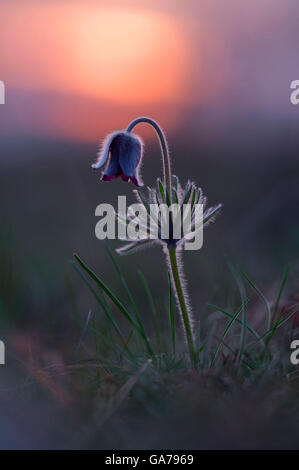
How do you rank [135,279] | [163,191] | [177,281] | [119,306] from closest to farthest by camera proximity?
[119,306], [177,281], [163,191], [135,279]

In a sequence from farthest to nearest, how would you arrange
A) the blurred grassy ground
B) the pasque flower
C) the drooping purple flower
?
1. the drooping purple flower
2. the pasque flower
3. the blurred grassy ground

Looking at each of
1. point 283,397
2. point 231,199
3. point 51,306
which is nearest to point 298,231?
point 231,199

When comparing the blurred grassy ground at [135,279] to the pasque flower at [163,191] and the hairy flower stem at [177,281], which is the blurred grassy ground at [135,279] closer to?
the hairy flower stem at [177,281]

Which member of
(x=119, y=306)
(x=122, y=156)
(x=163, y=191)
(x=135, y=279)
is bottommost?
(x=135, y=279)

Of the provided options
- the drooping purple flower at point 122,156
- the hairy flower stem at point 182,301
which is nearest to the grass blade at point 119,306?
the hairy flower stem at point 182,301

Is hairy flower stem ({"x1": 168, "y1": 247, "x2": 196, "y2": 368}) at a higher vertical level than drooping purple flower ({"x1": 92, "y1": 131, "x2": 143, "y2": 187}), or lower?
lower

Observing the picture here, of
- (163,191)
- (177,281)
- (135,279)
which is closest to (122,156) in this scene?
(163,191)

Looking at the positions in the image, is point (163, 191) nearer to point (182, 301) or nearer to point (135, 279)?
point (182, 301)

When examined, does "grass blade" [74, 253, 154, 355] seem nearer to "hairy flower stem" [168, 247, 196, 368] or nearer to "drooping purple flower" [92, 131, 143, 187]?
"hairy flower stem" [168, 247, 196, 368]

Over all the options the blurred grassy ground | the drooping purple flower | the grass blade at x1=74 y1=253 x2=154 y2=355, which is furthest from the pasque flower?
the blurred grassy ground
